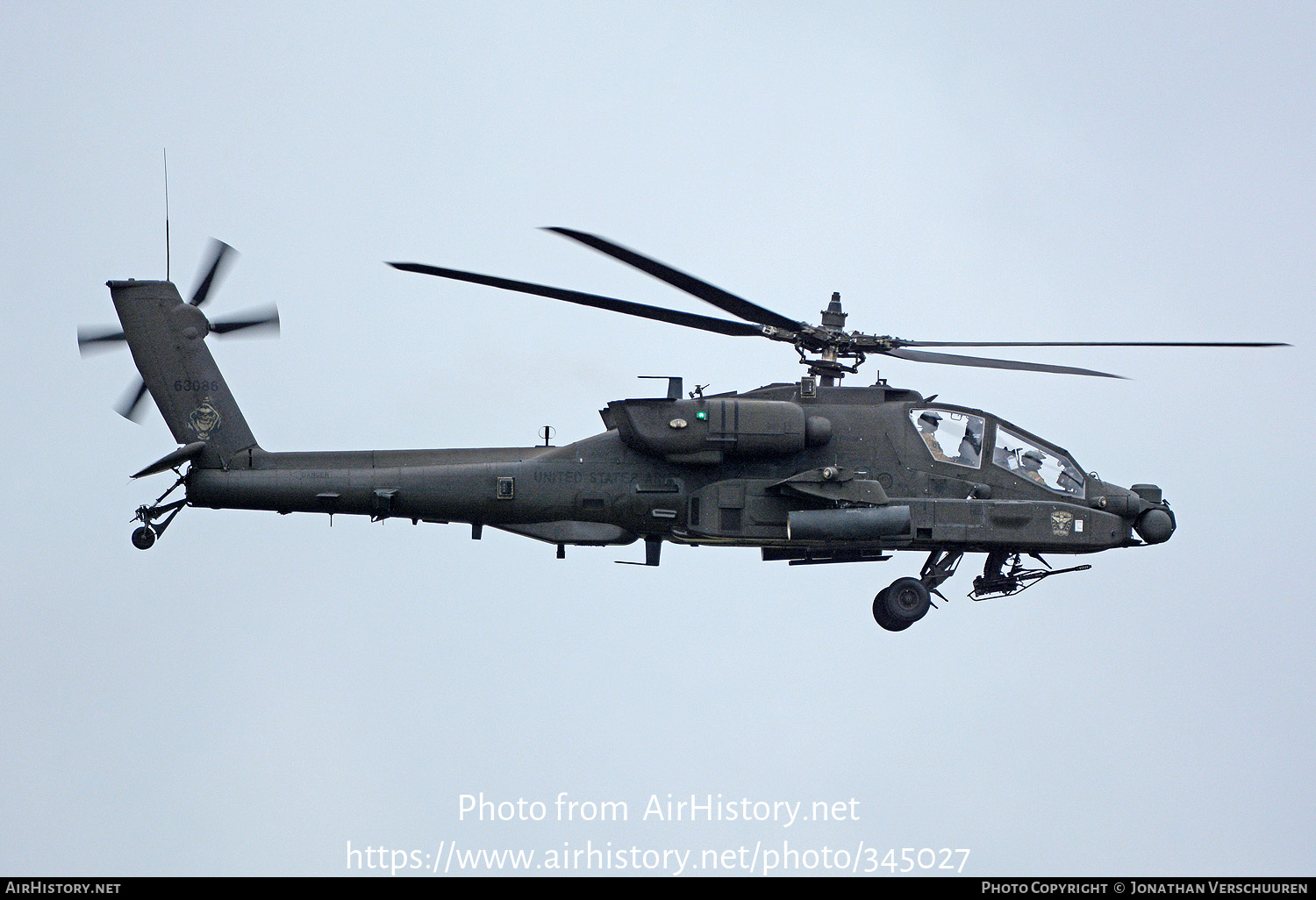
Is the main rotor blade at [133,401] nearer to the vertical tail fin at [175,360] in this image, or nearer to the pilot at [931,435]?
the vertical tail fin at [175,360]

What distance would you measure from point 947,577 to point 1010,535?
1.34m

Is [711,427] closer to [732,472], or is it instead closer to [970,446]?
[732,472]

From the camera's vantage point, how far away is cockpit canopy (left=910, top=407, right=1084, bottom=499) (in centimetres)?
2277

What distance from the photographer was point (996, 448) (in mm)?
22969

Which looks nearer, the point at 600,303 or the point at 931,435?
the point at 600,303

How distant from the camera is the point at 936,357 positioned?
892 inches

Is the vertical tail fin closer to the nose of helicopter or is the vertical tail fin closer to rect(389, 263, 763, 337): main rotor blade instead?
rect(389, 263, 763, 337): main rotor blade

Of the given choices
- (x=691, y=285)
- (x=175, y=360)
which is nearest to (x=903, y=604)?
(x=691, y=285)

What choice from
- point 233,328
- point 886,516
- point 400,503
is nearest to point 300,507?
point 400,503

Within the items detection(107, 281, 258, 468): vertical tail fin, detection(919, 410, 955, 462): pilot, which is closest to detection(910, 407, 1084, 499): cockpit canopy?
detection(919, 410, 955, 462): pilot

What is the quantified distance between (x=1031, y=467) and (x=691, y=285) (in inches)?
271

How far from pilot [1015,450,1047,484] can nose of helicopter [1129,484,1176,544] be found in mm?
1663

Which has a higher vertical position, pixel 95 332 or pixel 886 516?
pixel 95 332
